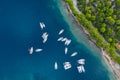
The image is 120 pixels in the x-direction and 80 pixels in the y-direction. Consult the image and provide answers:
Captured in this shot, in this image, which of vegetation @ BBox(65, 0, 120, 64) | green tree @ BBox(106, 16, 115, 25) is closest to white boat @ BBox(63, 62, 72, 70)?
vegetation @ BBox(65, 0, 120, 64)

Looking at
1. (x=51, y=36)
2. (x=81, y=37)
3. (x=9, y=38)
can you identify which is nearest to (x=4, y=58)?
(x=9, y=38)

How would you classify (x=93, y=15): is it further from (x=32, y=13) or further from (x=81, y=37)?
(x=32, y=13)

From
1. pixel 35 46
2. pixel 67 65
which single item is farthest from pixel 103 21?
pixel 35 46

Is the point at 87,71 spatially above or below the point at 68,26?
below

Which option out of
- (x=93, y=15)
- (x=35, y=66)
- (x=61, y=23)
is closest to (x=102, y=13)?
(x=93, y=15)

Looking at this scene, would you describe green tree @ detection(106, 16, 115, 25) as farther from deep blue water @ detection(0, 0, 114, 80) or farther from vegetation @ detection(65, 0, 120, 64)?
deep blue water @ detection(0, 0, 114, 80)
